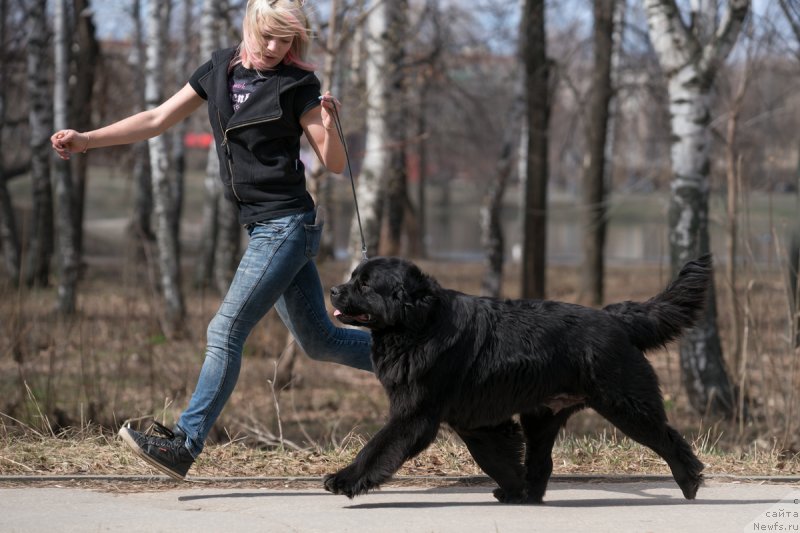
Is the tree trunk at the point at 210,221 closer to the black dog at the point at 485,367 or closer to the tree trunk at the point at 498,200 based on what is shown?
the tree trunk at the point at 498,200

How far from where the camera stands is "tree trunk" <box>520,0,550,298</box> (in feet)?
51.1

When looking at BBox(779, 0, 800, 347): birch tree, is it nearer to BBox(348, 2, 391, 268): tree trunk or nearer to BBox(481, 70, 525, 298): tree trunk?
BBox(348, 2, 391, 268): tree trunk

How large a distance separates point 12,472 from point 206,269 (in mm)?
13251

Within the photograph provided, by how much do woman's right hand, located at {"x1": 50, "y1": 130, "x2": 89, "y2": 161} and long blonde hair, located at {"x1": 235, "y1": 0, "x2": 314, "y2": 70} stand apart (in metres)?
0.79

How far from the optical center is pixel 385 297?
398 cm

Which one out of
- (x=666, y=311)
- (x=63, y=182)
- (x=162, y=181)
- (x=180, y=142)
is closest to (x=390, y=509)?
(x=666, y=311)

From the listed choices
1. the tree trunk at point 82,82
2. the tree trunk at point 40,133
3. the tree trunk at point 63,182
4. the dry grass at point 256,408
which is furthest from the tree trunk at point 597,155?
the tree trunk at point 40,133

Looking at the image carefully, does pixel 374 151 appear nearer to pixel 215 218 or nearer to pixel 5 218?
pixel 215 218

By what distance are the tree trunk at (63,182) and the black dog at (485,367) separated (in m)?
9.04

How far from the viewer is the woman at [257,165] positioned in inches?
161

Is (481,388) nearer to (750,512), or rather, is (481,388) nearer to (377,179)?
(750,512)

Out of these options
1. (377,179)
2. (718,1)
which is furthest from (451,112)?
(718,1)

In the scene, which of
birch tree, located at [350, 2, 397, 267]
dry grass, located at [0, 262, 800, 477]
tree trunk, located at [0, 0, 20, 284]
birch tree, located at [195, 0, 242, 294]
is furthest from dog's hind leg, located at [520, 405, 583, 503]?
tree trunk, located at [0, 0, 20, 284]

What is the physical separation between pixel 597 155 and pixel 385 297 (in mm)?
13012
